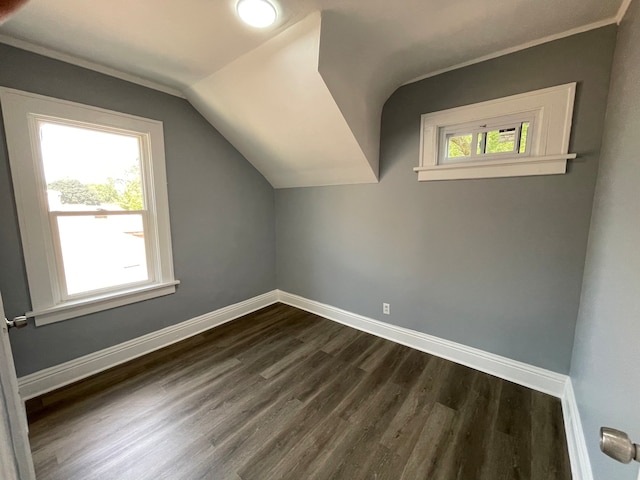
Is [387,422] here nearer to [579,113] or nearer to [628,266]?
[628,266]

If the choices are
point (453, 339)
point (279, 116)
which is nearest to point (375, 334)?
point (453, 339)

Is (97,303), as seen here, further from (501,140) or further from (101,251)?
(501,140)

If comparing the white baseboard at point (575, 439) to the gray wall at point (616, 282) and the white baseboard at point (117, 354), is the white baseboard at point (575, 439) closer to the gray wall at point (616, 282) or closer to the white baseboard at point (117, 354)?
the gray wall at point (616, 282)

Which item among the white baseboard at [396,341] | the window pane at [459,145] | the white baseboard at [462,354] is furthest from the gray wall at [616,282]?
the window pane at [459,145]

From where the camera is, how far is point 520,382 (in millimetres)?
1983

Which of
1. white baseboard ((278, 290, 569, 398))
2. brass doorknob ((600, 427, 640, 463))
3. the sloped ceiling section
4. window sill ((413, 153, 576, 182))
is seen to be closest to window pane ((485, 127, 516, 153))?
window sill ((413, 153, 576, 182))

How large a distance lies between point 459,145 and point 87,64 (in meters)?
2.93

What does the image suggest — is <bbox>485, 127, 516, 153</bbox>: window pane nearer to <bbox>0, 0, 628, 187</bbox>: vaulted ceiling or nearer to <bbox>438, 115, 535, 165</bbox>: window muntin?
<bbox>438, 115, 535, 165</bbox>: window muntin

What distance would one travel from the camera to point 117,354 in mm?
2225

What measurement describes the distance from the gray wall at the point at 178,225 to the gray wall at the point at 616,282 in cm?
297

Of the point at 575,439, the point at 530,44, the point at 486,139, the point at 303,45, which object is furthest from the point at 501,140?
the point at 575,439

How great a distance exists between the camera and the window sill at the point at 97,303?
189cm

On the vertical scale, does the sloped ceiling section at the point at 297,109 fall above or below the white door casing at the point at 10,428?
above

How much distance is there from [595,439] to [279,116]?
2.74 meters
